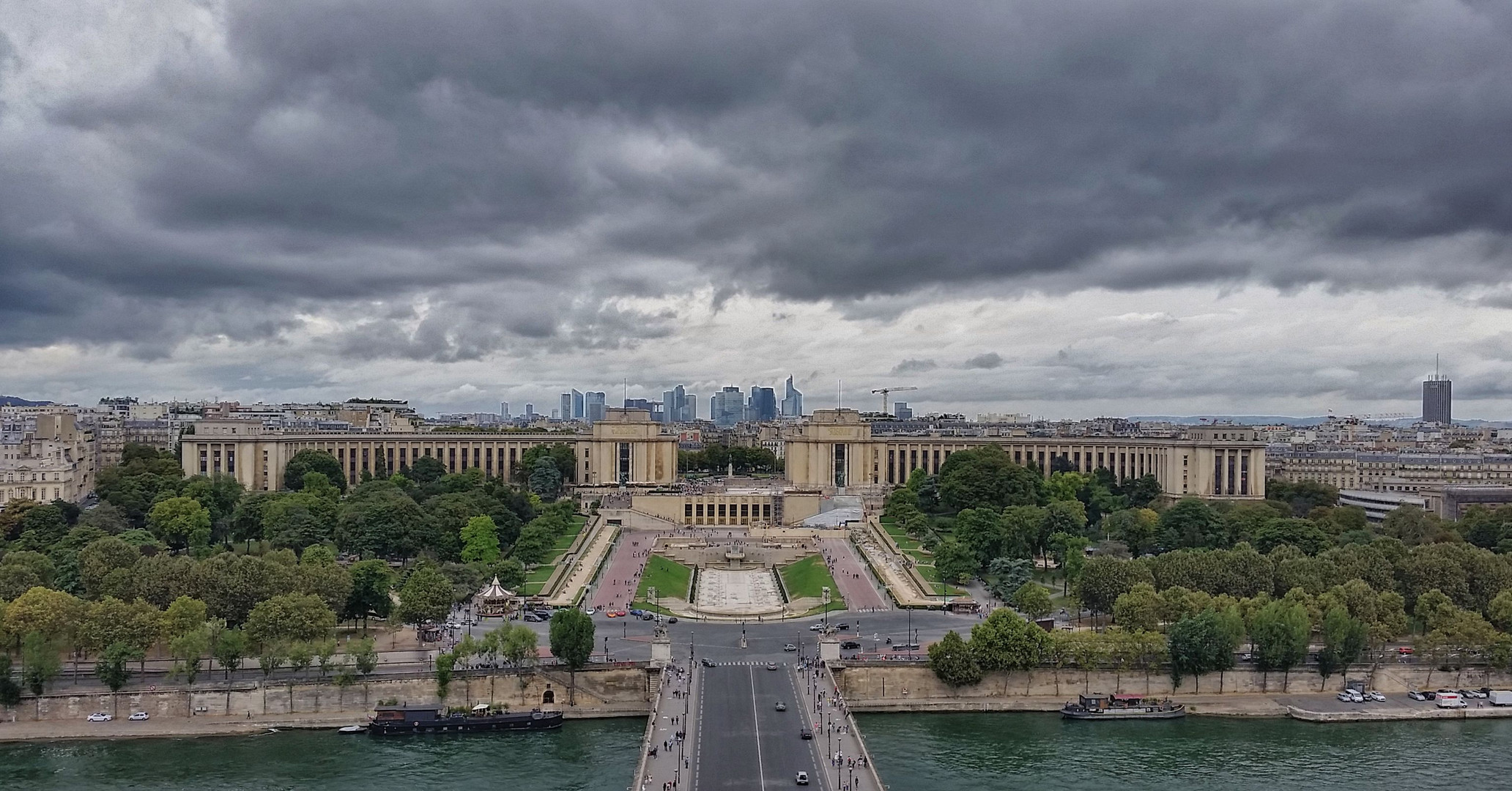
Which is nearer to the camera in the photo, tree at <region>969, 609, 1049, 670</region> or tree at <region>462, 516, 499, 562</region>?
tree at <region>969, 609, 1049, 670</region>

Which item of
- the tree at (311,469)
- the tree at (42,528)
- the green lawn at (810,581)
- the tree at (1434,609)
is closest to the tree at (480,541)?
the green lawn at (810,581)

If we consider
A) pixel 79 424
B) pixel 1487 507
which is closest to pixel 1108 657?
pixel 1487 507

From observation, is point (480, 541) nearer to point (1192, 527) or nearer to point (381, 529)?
point (381, 529)

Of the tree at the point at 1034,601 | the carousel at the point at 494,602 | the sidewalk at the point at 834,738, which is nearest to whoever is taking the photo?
the sidewalk at the point at 834,738

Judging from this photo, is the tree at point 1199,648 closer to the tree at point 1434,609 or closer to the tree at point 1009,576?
the tree at point 1434,609

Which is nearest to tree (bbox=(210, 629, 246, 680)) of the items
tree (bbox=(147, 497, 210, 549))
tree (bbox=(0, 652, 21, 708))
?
tree (bbox=(0, 652, 21, 708))

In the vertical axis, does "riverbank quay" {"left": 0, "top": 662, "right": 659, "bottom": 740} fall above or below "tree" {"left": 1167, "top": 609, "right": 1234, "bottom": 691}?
below

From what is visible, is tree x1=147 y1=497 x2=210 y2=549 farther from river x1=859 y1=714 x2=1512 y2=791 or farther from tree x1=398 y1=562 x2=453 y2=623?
river x1=859 y1=714 x2=1512 y2=791
